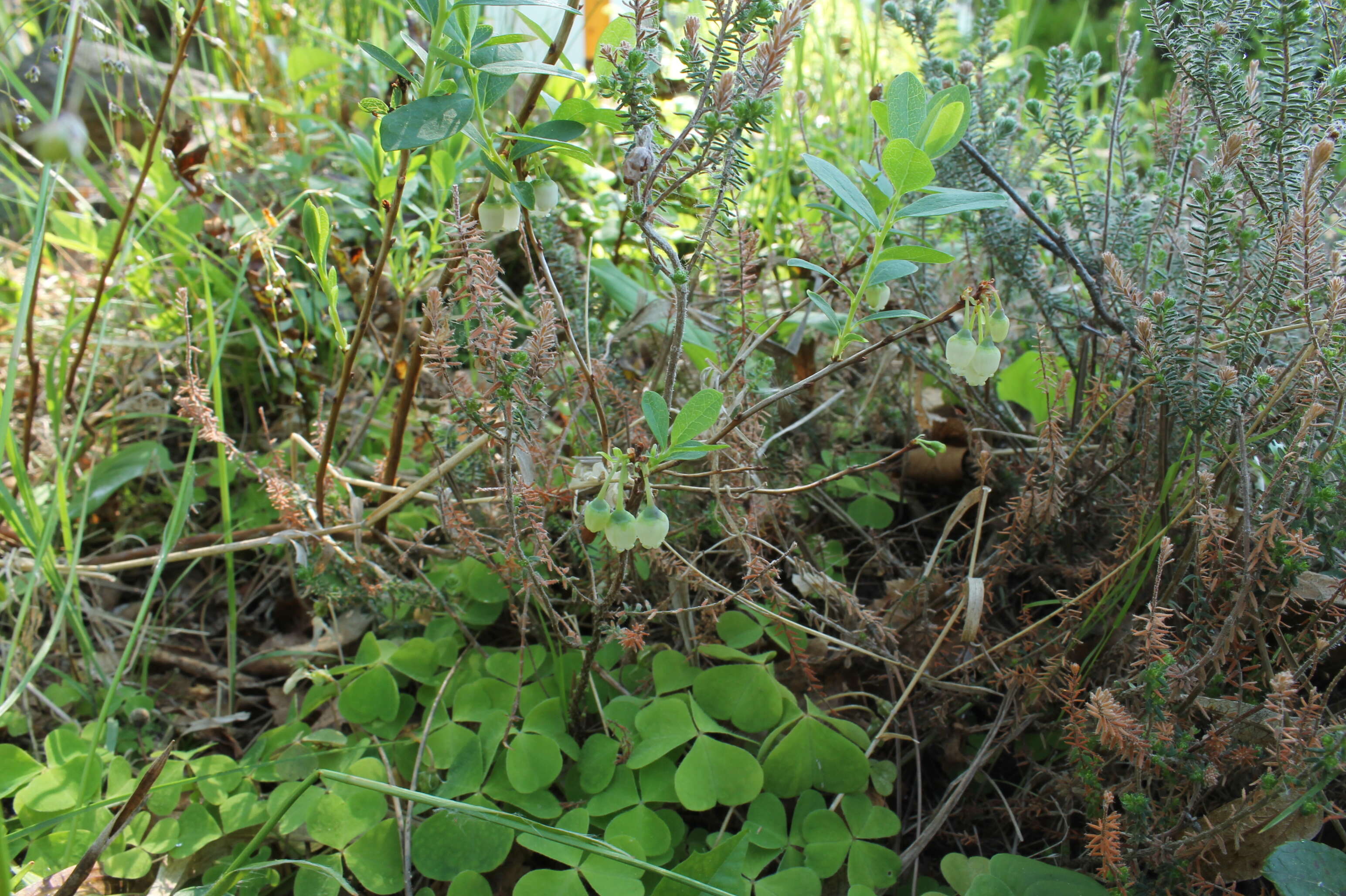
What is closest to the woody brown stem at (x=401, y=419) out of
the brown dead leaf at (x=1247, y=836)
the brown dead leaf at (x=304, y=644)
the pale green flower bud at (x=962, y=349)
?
the brown dead leaf at (x=304, y=644)

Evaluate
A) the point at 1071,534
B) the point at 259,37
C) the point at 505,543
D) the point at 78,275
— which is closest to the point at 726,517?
the point at 505,543

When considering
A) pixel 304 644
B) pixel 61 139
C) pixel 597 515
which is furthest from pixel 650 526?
pixel 304 644

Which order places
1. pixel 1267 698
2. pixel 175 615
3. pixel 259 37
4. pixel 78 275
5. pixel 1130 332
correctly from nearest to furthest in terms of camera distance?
1. pixel 1267 698
2. pixel 1130 332
3. pixel 175 615
4. pixel 78 275
5. pixel 259 37

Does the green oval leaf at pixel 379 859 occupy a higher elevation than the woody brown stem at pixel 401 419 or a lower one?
lower

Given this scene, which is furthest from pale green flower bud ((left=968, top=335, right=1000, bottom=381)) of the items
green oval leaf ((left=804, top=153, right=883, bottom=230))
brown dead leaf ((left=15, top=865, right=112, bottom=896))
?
brown dead leaf ((left=15, top=865, right=112, bottom=896))

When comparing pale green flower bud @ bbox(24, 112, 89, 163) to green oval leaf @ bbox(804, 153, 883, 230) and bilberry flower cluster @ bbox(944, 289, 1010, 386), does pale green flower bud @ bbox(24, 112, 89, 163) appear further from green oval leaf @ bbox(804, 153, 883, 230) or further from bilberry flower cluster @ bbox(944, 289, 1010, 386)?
bilberry flower cluster @ bbox(944, 289, 1010, 386)

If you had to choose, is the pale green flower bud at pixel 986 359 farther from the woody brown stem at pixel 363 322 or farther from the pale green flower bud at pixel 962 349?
the woody brown stem at pixel 363 322

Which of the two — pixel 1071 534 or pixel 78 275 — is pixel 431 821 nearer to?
pixel 1071 534

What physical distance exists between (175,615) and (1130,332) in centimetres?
188

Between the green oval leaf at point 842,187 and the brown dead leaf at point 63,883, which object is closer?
the green oval leaf at point 842,187

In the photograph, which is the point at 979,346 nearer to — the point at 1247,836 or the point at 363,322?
the point at 1247,836

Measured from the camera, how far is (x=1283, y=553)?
106cm

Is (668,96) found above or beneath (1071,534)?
above

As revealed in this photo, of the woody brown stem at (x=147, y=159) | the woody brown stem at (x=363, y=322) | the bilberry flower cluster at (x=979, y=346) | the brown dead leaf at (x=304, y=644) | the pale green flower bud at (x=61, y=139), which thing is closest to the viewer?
the pale green flower bud at (x=61, y=139)
